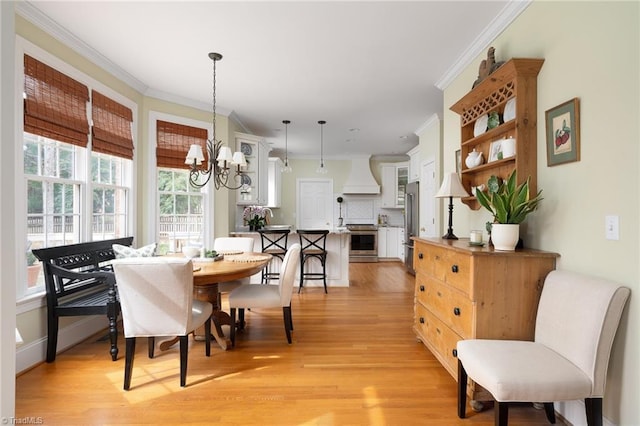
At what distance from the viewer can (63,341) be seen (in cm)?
265

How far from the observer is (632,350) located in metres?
1.43

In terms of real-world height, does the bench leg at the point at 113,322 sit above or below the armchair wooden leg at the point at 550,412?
above

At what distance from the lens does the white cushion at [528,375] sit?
4.51 ft

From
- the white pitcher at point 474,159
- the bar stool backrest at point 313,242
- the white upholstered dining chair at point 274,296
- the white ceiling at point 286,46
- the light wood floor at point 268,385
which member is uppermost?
the white ceiling at point 286,46

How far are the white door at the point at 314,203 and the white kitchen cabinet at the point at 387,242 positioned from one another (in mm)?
1342

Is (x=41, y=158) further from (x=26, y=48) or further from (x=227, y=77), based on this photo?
(x=227, y=77)

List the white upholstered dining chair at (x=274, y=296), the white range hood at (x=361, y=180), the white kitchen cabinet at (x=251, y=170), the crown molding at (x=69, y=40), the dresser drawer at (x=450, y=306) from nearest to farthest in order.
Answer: the dresser drawer at (x=450, y=306)
the crown molding at (x=69, y=40)
the white upholstered dining chair at (x=274, y=296)
the white kitchen cabinet at (x=251, y=170)
the white range hood at (x=361, y=180)

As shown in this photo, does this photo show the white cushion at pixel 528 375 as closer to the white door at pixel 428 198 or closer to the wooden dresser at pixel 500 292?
the wooden dresser at pixel 500 292

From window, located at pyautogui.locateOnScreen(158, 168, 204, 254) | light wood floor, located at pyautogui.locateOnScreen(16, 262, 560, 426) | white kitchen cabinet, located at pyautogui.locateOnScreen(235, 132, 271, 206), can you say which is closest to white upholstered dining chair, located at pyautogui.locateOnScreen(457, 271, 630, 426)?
light wood floor, located at pyautogui.locateOnScreen(16, 262, 560, 426)

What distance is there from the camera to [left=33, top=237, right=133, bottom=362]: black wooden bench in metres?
2.44

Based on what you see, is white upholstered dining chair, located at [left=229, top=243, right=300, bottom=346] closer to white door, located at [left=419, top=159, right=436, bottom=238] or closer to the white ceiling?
the white ceiling

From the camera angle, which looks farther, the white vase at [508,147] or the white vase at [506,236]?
the white vase at [508,147]

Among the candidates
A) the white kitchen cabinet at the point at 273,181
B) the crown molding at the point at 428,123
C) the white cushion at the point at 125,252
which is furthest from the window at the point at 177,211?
the crown molding at the point at 428,123

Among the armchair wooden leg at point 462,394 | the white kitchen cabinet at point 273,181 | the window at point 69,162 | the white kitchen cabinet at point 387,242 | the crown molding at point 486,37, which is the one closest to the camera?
the armchair wooden leg at point 462,394
